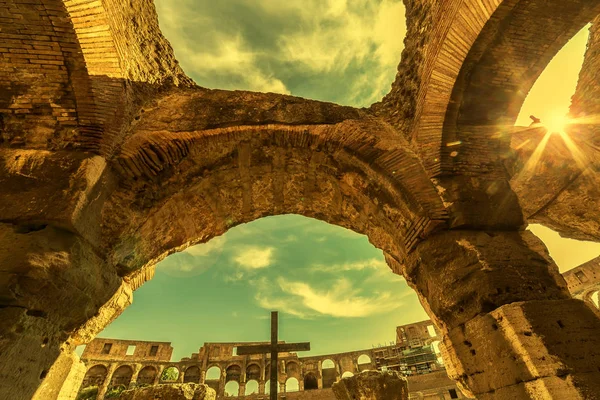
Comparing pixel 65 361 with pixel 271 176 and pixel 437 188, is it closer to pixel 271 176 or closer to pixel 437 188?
pixel 271 176

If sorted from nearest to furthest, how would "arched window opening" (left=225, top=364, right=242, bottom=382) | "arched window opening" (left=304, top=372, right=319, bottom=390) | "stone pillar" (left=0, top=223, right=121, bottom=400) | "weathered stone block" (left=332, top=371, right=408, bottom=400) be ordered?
"stone pillar" (left=0, top=223, right=121, bottom=400), "weathered stone block" (left=332, top=371, right=408, bottom=400), "arched window opening" (left=225, top=364, right=242, bottom=382), "arched window opening" (left=304, top=372, right=319, bottom=390)

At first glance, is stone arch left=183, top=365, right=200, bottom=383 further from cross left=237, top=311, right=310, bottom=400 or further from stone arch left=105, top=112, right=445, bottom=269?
stone arch left=105, top=112, right=445, bottom=269

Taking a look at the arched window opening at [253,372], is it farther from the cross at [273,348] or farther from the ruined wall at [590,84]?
the ruined wall at [590,84]

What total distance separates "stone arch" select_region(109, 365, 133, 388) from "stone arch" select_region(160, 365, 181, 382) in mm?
2631

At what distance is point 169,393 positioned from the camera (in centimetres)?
360

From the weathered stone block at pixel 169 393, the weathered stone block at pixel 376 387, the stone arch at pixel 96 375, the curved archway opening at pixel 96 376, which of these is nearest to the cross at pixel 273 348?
the weathered stone block at pixel 376 387

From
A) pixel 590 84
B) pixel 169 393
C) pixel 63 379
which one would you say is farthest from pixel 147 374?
pixel 590 84

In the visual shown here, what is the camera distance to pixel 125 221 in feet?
9.16

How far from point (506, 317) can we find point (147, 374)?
3148 cm

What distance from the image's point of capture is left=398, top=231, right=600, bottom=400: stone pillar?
1788 mm

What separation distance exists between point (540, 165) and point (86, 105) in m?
6.73

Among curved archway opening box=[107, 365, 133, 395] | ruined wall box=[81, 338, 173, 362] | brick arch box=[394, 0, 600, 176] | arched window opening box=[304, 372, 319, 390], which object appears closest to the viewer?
brick arch box=[394, 0, 600, 176]

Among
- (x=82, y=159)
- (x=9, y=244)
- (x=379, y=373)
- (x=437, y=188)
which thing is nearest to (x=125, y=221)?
(x=82, y=159)

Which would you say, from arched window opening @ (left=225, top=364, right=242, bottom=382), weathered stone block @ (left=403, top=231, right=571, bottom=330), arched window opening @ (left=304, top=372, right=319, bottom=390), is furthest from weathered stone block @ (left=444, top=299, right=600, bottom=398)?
arched window opening @ (left=304, top=372, right=319, bottom=390)
